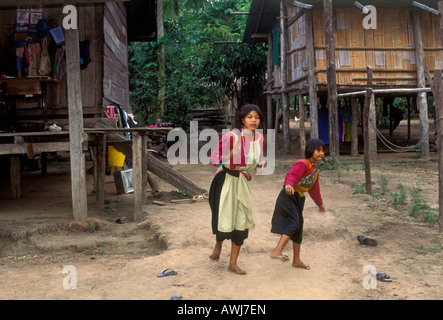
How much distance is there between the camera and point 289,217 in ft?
14.1

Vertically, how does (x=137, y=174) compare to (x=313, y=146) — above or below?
below

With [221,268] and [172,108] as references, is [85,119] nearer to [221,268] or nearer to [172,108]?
A: [221,268]

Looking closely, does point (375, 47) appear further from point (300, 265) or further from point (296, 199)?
point (300, 265)

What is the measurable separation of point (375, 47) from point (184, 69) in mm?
9145

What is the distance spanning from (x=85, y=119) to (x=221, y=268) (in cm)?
467

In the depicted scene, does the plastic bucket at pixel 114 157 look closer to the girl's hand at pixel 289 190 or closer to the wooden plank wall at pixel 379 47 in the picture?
the girl's hand at pixel 289 190

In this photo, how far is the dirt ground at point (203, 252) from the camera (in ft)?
12.6

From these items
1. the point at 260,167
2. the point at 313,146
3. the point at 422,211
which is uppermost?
the point at 313,146

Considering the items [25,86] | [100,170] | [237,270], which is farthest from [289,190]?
[25,86]

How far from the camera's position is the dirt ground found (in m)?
3.85

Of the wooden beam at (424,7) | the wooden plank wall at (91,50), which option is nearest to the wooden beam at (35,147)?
the wooden plank wall at (91,50)

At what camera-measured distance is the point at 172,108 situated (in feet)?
61.2

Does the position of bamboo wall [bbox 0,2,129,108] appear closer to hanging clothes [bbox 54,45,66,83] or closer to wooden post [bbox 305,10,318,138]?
hanging clothes [bbox 54,45,66,83]
